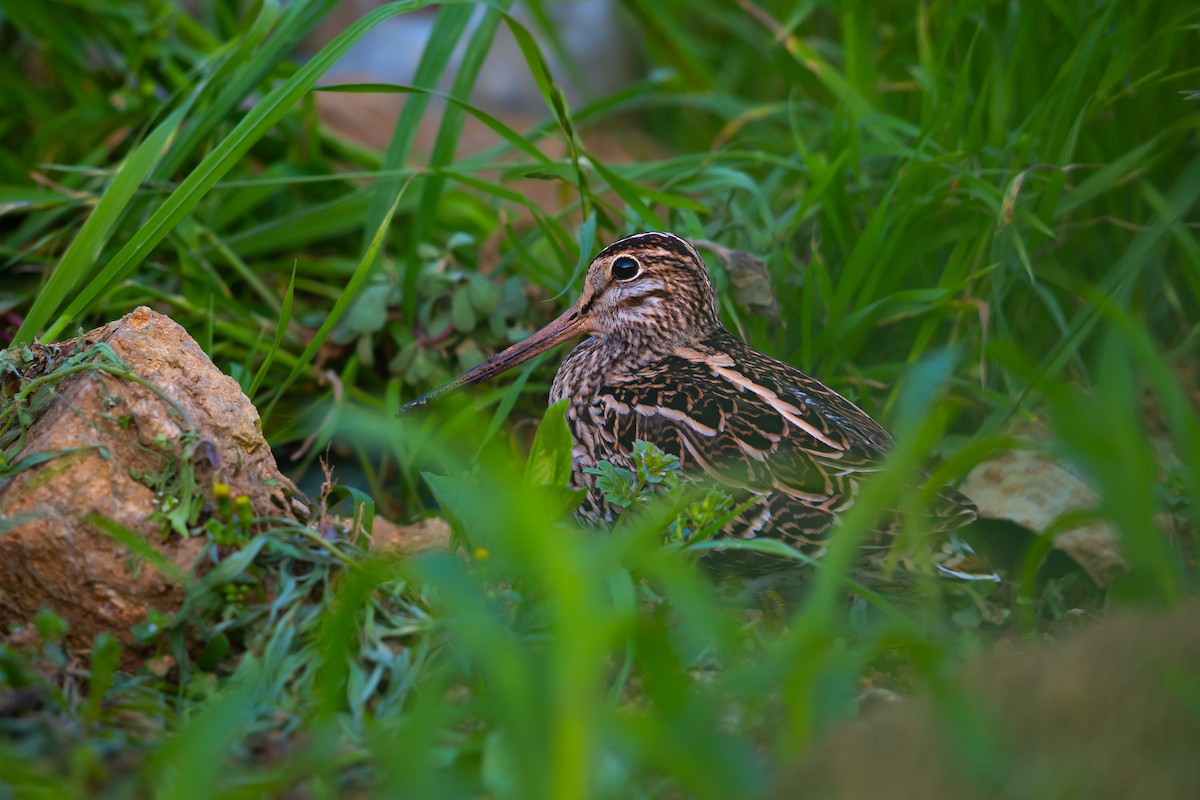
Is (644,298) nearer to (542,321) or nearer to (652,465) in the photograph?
(542,321)

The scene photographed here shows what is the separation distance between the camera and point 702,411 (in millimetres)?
2557

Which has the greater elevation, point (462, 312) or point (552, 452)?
point (552, 452)

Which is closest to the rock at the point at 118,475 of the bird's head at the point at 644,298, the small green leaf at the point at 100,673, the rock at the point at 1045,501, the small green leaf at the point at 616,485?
the small green leaf at the point at 100,673

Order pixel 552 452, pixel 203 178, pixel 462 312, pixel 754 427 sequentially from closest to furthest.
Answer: pixel 552 452, pixel 754 427, pixel 203 178, pixel 462 312

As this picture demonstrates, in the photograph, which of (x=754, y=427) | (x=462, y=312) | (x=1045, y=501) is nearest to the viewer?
(x=754, y=427)

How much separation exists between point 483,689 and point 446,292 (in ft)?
6.13

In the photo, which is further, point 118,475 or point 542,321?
point 542,321

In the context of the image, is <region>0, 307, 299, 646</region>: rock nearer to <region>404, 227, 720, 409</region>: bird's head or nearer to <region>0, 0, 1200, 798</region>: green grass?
<region>0, 0, 1200, 798</region>: green grass

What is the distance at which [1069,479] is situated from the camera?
9.88 feet

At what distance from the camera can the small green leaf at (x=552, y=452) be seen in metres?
2.20

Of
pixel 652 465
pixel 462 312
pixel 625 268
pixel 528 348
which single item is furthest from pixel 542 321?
pixel 652 465

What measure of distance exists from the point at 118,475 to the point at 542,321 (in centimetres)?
169

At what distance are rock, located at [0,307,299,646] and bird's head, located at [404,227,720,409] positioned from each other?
2.37 feet

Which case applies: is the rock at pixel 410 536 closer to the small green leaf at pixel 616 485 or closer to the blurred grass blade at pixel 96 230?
the small green leaf at pixel 616 485
